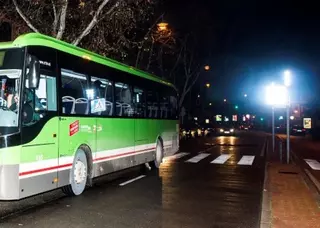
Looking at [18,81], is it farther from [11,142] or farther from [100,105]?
[100,105]

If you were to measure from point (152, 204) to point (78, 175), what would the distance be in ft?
6.59

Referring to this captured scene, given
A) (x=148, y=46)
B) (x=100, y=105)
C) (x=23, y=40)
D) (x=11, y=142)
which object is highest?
(x=148, y=46)

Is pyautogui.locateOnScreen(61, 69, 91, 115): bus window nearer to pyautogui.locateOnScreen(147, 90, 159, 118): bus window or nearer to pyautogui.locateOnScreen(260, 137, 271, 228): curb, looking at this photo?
A: pyautogui.locateOnScreen(260, 137, 271, 228): curb

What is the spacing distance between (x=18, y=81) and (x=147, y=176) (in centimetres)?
693

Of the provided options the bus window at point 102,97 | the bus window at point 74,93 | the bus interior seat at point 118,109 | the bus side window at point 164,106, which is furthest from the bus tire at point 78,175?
the bus side window at point 164,106

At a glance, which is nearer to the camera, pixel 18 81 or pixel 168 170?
pixel 18 81

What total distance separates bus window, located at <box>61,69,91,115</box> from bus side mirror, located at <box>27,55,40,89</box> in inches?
54.8

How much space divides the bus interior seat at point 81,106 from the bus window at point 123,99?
1980 mm

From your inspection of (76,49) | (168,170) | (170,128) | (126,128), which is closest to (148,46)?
(170,128)

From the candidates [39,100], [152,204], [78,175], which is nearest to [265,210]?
[152,204]

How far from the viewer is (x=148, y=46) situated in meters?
29.1

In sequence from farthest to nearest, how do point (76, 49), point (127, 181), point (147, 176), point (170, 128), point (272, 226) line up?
point (170, 128)
point (147, 176)
point (127, 181)
point (76, 49)
point (272, 226)

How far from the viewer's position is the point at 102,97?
11.4 metres

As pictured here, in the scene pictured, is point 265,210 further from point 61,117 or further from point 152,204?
point 61,117
